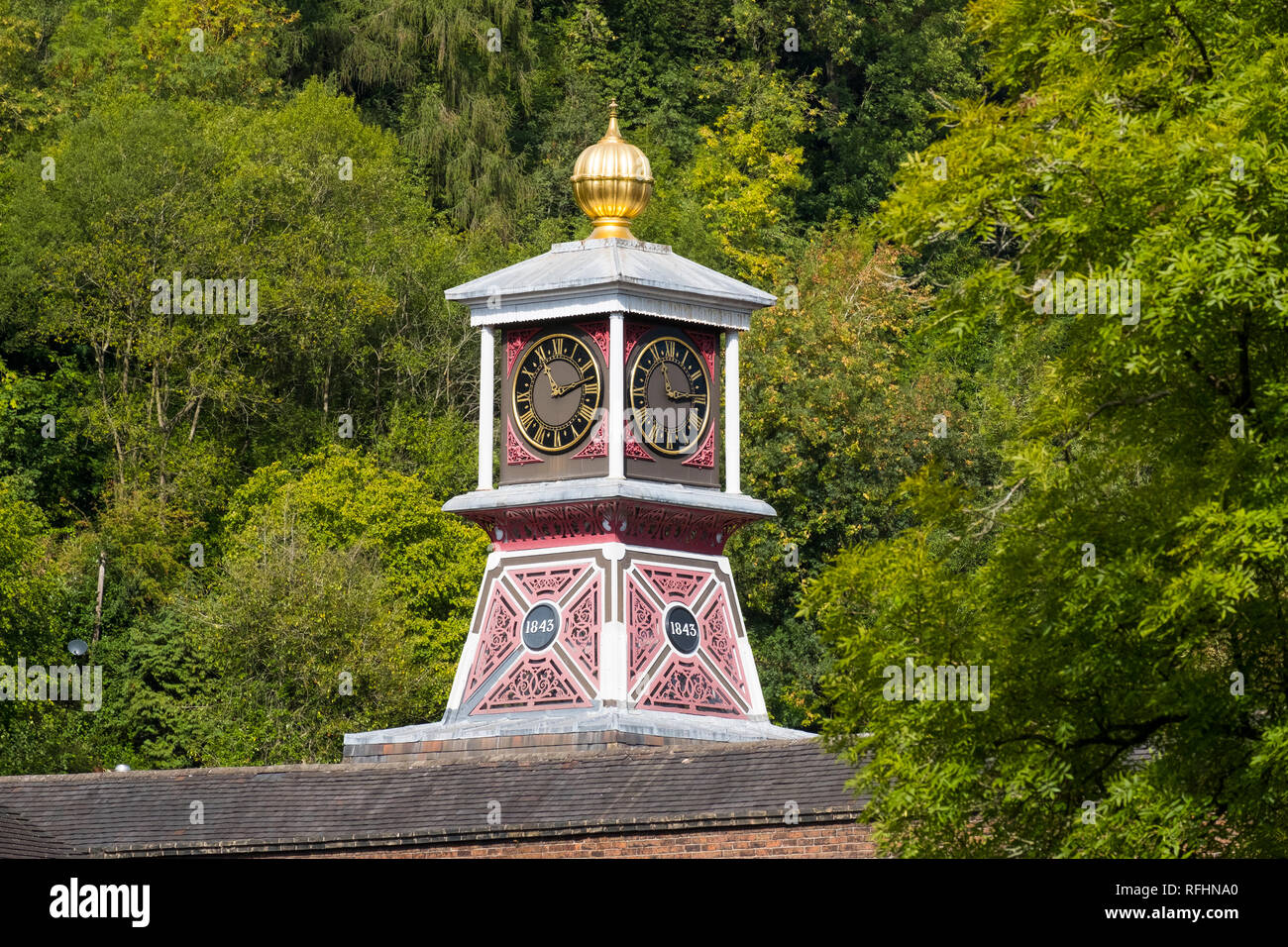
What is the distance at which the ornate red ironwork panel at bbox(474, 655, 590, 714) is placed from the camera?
3431 cm

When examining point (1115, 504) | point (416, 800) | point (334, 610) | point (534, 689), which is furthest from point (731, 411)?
point (1115, 504)

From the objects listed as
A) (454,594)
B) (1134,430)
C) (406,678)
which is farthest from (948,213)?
(454,594)

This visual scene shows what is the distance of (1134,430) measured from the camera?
20359mm

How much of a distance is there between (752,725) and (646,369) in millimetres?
4509

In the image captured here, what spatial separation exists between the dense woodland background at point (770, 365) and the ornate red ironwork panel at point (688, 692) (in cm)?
248

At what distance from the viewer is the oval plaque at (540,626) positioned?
34906mm

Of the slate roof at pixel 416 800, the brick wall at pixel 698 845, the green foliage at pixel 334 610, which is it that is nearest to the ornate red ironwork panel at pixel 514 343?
the slate roof at pixel 416 800

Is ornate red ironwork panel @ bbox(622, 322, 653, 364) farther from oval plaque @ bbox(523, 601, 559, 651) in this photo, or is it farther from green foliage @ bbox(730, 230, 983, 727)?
green foliage @ bbox(730, 230, 983, 727)

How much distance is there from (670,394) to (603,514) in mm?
2092

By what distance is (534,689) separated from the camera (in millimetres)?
34562

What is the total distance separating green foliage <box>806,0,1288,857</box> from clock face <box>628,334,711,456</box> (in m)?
14.1

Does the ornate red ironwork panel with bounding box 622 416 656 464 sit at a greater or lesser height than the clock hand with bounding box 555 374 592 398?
lesser

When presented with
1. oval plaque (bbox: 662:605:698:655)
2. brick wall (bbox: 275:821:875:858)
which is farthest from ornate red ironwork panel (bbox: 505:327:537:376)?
brick wall (bbox: 275:821:875:858)

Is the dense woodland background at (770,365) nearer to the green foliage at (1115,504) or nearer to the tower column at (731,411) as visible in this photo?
the green foliage at (1115,504)
